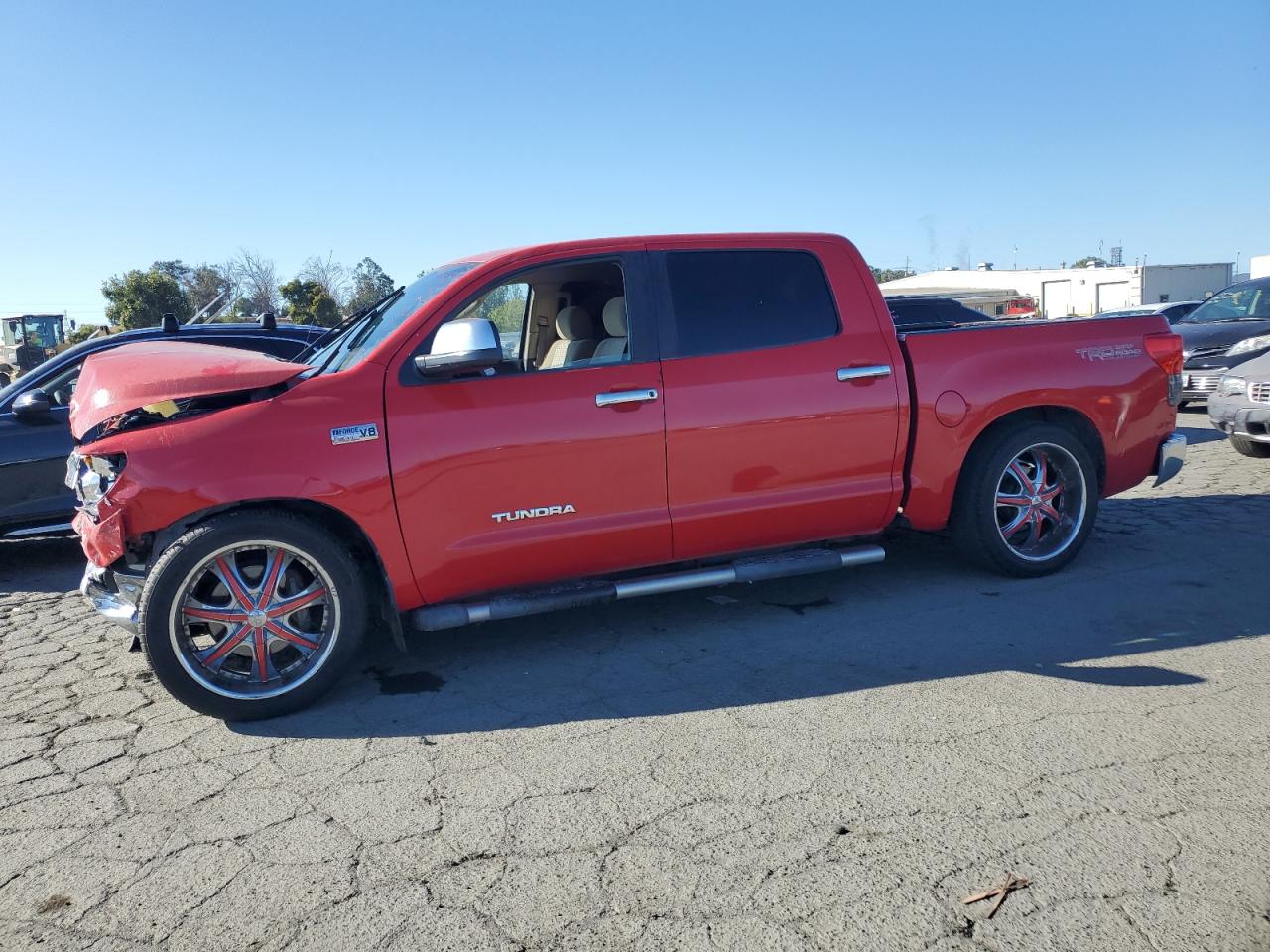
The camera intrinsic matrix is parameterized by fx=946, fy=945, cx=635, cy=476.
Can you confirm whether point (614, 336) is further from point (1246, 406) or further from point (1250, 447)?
point (1250, 447)

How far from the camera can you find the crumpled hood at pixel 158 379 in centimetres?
400

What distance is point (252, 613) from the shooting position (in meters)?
3.96

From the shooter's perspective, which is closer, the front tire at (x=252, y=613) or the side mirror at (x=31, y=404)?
the front tire at (x=252, y=613)

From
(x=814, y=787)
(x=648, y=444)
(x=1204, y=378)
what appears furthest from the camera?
(x=1204, y=378)

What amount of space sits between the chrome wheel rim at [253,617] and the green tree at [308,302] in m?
33.1

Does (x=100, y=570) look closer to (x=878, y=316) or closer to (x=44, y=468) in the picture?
(x=44, y=468)

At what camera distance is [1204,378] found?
1208 cm

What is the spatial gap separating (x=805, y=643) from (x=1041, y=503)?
73.6 inches

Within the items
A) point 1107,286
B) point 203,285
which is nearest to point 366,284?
point 203,285

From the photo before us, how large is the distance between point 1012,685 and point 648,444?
1.89 m

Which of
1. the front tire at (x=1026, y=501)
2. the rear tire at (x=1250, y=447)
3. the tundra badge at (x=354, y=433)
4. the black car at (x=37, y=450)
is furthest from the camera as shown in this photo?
the rear tire at (x=1250, y=447)

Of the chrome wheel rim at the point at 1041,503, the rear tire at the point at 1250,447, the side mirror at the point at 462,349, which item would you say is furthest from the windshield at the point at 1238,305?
the side mirror at the point at 462,349

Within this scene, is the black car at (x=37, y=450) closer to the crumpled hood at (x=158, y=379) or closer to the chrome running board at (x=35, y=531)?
the chrome running board at (x=35, y=531)

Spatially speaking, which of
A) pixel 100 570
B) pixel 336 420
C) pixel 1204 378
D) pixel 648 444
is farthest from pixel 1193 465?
pixel 100 570
